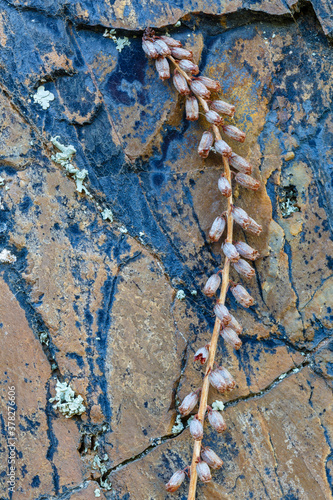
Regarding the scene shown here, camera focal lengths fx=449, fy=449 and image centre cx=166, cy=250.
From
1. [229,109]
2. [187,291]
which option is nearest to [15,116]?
[229,109]

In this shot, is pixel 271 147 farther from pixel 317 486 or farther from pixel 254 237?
pixel 317 486

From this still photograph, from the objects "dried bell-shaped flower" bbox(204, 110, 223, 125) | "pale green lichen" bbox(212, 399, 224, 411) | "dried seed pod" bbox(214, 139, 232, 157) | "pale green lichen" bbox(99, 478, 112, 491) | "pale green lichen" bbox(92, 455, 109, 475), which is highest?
"dried bell-shaped flower" bbox(204, 110, 223, 125)

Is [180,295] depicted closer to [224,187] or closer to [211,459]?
[224,187]

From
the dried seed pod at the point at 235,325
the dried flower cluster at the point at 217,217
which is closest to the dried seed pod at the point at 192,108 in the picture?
the dried flower cluster at the point at 217,217

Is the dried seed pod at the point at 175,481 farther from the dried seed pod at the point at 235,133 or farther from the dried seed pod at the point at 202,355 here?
the dried seed pod at the point at 235,133

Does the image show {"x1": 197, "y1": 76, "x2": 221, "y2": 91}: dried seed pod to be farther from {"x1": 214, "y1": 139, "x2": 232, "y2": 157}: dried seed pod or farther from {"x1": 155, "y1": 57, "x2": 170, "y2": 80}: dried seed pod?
{"x1": 214, "y1": 139, "x2": 232, "y2": 157}: dried seed pod

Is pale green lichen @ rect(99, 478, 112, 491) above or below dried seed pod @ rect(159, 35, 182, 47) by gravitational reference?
below

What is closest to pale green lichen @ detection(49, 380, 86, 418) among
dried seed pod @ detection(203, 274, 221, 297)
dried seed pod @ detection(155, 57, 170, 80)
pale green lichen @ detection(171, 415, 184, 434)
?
pale green lichen @ detection(171, 415, 184, 434)
